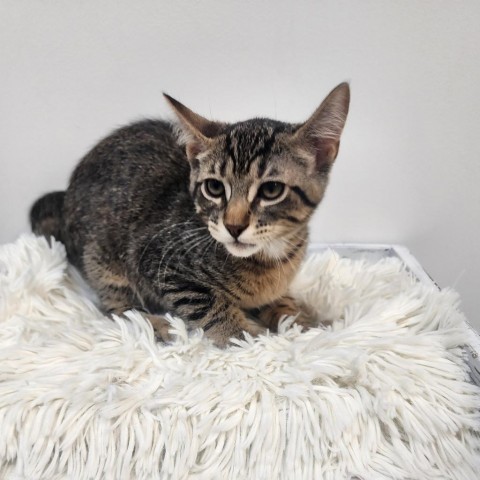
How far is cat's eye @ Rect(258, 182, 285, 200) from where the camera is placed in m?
0.94

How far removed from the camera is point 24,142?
1606mm

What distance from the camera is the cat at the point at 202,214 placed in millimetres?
946

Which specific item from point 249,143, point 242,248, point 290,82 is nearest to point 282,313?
point 242,248

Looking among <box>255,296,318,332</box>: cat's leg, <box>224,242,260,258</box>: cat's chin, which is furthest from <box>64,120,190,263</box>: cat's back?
<box>255,296,318,332</box>: cat's leg

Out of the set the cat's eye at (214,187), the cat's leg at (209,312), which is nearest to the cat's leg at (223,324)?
the cat's leg at (209,312)

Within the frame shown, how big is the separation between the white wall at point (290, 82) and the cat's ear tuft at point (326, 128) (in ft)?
1.93

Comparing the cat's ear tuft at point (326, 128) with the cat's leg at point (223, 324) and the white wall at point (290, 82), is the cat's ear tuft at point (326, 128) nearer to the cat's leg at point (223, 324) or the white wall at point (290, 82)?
the cat's leg at point (223, 324)

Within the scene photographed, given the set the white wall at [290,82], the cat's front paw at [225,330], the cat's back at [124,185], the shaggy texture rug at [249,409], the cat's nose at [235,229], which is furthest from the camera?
the white wall at [290,82]

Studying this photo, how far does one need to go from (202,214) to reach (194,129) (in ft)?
0.60

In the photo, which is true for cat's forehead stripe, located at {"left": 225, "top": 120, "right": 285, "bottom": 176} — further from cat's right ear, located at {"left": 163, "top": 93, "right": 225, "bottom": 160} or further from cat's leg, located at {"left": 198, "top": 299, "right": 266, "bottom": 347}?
cat's leg, located at {"left": 198, "top": 299, "right": 266, "bottom": 347}

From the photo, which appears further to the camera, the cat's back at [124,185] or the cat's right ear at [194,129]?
the cat's back at [124,185]

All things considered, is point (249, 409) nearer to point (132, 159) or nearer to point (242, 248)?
point (242, 248)

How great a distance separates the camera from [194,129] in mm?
1012

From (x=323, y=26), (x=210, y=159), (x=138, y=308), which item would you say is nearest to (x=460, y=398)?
(x=210, y=159)
